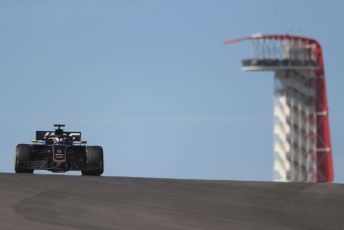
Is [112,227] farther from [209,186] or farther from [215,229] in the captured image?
[209,186]

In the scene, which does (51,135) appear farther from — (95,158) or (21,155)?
(95,158)

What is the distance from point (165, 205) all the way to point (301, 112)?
4724 inches

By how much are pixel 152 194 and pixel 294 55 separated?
392ft

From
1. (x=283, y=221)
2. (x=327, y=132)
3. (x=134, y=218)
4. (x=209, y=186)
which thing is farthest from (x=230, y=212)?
(x=327, y=132)

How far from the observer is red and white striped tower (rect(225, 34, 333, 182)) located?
133750 millimetres

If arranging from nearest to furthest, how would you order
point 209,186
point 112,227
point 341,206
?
point 112,227 < point 341,206 < point 209,186

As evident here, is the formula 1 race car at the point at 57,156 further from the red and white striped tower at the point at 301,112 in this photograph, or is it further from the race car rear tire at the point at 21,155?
the red and white striped tower at the point at 301,112

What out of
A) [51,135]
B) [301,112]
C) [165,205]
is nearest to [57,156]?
[51,135]

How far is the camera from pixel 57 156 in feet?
105

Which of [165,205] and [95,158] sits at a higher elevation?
[95,158]

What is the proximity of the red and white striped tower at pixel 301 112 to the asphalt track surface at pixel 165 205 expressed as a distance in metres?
113

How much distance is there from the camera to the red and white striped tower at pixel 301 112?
133750 millimetres

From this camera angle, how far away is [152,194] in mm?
18859

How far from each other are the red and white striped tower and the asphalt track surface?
112819 millimetres
